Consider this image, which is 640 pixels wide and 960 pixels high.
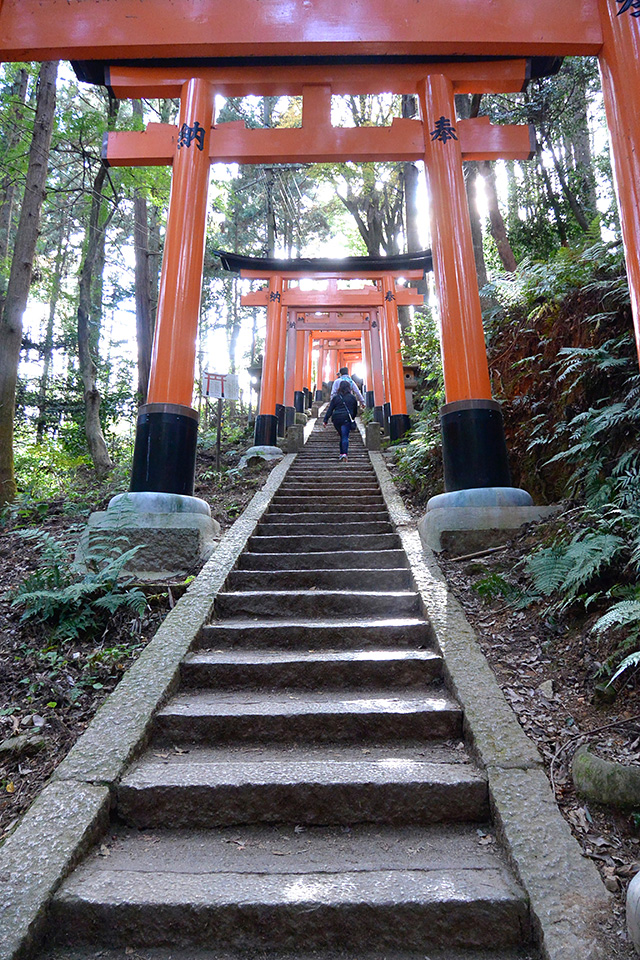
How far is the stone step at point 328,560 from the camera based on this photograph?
4.76 m

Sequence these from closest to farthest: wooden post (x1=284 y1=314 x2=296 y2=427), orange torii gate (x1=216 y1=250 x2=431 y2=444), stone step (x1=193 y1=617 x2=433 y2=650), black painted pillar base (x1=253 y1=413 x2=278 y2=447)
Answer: stone step (x1=193 y1=617 x2=433 y2=650) → black painted pillar base (x1=253 y1=413 x2=278 y2=447) → orange torii gate (x1=216 y1=250 x2=431 y2=444) → wooden post (x1=284 y1=314 x2=296 y2=427)

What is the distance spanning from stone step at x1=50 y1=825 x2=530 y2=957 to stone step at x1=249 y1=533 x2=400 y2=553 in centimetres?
327

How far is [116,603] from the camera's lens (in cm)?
367

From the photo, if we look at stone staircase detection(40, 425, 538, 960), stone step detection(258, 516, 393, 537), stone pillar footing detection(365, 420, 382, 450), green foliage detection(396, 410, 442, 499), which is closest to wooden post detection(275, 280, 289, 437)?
stone pillar footing detection(365, 420, 382, 450)

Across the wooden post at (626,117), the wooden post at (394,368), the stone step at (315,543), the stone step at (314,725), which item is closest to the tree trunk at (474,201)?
the wooden post at (394,368)

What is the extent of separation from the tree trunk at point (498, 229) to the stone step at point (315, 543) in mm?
6420

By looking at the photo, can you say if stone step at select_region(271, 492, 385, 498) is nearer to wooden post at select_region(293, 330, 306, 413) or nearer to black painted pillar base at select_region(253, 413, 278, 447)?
black painted pillar base at select_region(253, 413, 278, 447)

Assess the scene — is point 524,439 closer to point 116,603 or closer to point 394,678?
point 394,678

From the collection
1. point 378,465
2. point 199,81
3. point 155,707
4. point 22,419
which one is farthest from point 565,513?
point 22,419

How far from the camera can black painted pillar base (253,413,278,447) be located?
483 inches

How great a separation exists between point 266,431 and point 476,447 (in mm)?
7716

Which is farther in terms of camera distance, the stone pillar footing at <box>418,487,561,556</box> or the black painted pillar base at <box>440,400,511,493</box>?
the black painted pillar base at <box>440,400,511,493</box>

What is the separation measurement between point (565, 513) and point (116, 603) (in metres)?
3.45

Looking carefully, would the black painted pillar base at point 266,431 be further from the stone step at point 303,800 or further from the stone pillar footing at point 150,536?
the stone step at point 303,800
